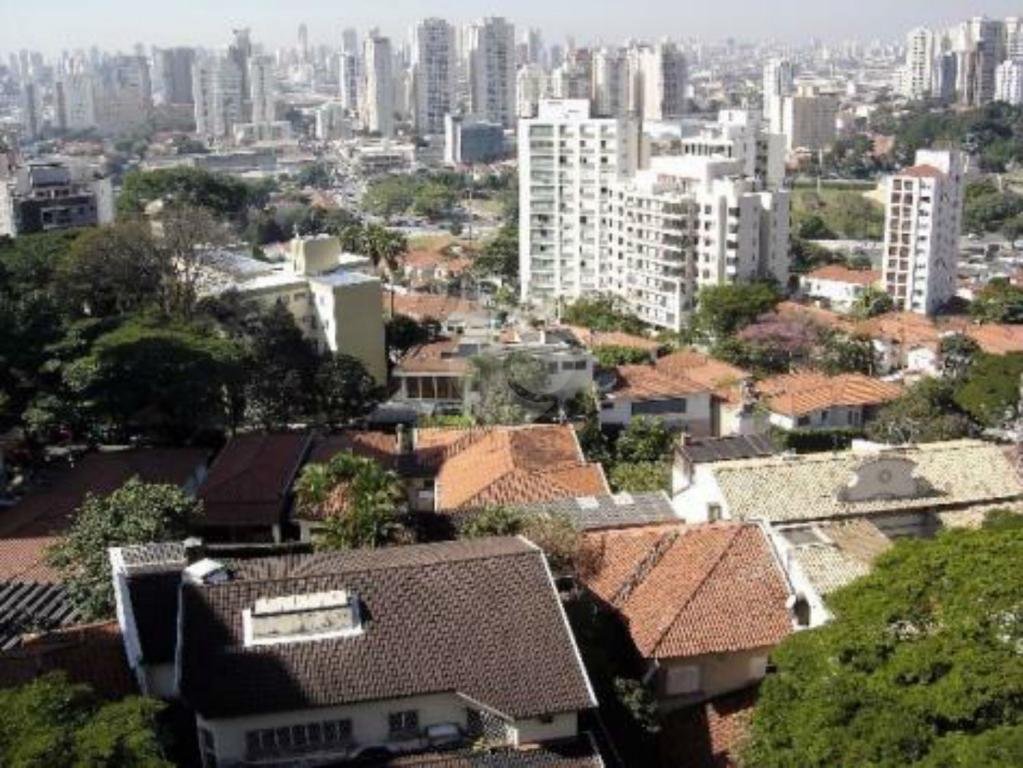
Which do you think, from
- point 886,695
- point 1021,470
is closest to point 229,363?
point 1021,470

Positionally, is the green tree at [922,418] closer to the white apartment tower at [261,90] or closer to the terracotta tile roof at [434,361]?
the terracotta tile roof at [434,361]

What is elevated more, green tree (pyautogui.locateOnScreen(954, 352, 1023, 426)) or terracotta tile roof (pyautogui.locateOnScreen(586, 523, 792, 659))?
terracotta tile roof (pyautogui.locateOnScreen(586, 523, 792, 659))

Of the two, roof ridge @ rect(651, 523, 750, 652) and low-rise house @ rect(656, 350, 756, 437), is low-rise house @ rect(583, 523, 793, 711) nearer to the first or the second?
roof ridge @ rect(651, 523, 750, 652)

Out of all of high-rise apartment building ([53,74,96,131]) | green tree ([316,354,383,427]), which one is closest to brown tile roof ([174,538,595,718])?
green tree ([316,354,383,427])

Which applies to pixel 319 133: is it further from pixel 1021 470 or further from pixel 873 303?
pixel 1021 470

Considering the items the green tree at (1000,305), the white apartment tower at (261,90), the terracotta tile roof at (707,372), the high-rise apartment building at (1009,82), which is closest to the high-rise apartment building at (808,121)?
the high-rise apartment building at (1009,82)

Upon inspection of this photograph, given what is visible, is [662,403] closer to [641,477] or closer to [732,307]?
[641,477]
